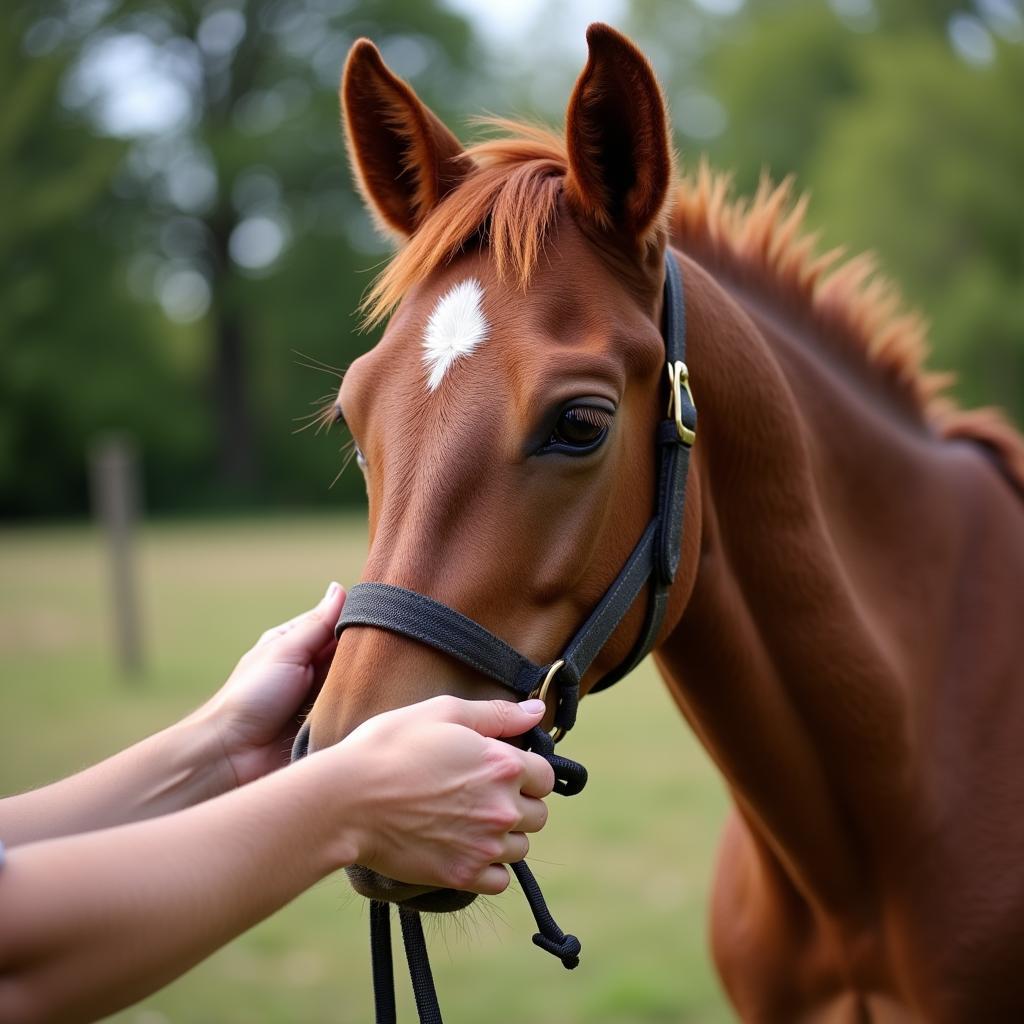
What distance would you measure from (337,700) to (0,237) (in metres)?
33.0

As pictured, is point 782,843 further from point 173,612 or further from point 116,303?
point 116,303

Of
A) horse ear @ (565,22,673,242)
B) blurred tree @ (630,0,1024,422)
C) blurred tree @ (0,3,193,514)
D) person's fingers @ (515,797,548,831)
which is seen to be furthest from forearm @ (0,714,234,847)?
blurred tree @ (0,3,193,514)

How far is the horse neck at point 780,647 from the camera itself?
86.7 inches

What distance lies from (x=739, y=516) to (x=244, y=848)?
4.25ft

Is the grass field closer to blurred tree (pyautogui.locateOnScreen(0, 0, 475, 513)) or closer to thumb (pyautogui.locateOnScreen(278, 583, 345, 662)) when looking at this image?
thumb (pyautogui.locateOnScreen(278, 583, 345, 662))

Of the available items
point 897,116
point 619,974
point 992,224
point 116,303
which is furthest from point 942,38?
point 619,974

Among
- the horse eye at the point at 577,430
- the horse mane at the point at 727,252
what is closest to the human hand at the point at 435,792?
the horse eye at the point at 577,430

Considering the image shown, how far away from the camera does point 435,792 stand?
149 centimetres

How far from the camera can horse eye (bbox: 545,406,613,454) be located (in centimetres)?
178

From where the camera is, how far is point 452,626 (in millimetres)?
1670

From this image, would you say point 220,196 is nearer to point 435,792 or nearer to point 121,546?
point 121,546

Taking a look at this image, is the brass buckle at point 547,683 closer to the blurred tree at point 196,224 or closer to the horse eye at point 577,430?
the horse eye at point 577,430

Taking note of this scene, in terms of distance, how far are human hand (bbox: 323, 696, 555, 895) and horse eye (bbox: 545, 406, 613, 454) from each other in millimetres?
469

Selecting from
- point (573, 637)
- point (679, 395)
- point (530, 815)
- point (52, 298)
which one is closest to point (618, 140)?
point (679, 395)
